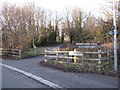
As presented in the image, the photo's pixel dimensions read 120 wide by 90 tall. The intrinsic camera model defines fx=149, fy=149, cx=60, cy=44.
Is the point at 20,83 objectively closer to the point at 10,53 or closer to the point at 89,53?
the point at 89,53

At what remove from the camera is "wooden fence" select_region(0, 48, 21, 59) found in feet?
58.3

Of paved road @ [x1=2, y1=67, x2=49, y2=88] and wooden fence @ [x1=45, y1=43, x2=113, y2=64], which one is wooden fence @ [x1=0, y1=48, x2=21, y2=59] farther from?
paved road @ [x1=2, y1=67, x2=49, y2=88]

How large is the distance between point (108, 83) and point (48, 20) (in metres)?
43.3

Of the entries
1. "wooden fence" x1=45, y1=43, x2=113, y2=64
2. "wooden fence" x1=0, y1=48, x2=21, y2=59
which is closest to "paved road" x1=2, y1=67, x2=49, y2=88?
"wooden fence" x1=45, y1=43, x2=113, y2=64

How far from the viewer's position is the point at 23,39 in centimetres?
1961

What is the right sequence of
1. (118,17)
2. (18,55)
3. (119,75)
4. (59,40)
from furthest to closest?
(59,40) < (18,55) < (118,17) < (119,75)

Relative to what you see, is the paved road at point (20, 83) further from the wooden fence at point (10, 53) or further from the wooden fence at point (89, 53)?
the wooden fence at point (10, 53)

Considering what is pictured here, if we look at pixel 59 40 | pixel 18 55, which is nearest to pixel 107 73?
pixel 18 55

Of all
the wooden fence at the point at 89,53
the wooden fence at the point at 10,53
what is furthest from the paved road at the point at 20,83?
the wooden fence at the point at 10,53

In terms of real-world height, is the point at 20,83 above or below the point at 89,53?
below

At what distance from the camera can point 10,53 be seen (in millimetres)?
19375

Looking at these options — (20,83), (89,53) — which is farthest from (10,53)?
(20,83)

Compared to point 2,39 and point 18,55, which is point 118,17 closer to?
point 18,55

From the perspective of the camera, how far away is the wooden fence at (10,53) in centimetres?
1778
